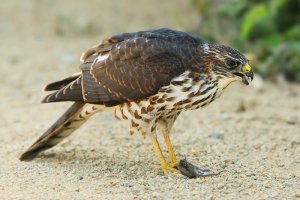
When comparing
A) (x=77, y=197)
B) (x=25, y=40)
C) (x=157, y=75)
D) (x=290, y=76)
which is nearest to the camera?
(x=77, y=197)

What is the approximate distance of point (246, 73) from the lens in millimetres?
6105

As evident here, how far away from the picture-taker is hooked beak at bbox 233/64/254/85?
240 inches

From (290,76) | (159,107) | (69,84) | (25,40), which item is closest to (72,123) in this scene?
(69,84)

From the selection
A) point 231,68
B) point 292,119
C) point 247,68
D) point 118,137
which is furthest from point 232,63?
point 292,119

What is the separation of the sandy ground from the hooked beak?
0.88 meters

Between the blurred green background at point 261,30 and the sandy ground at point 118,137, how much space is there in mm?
355

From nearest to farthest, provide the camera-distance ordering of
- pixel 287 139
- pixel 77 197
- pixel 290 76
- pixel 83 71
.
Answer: pixel 77 197, pixel 83 71, pixel 287 139, pixel 290 76

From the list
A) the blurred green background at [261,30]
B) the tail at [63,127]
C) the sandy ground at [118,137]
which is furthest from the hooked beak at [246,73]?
the blurred green background at [261,30]

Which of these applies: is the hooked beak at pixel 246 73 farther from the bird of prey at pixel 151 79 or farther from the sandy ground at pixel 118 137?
the sandy ground at pixel 118 137

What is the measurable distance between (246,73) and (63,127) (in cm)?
193

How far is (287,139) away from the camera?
768 centimetres

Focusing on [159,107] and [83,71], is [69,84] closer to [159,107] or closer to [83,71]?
[83,71]

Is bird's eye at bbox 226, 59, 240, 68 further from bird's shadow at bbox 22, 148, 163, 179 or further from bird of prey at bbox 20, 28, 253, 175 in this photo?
bird's shadow at bbox 22, 148, 163, 179

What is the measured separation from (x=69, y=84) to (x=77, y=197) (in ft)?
4.92
